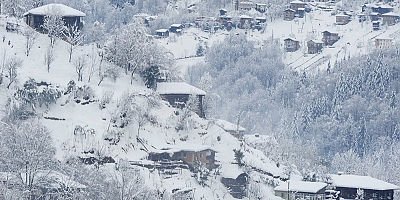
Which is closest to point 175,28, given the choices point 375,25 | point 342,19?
point 342,19

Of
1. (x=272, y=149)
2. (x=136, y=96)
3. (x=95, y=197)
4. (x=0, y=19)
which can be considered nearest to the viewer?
(x=95, y=197)

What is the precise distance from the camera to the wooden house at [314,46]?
5965 inches

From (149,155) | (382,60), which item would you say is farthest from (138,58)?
(382,60)

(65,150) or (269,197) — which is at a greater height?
(65,150)

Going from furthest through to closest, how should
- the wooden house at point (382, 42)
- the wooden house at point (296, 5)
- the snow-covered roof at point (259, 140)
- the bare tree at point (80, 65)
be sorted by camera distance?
the wooden house at point (296, 5), the wooden house at point (382, 42), the snow-covered roof at point (259, 140), the bare tree at point (80, 65)

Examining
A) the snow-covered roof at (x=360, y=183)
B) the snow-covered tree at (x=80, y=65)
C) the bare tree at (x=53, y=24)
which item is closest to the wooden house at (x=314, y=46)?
the bare tree at (x=53, y=24)

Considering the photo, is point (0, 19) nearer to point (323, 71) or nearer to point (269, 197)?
point (269, 197)

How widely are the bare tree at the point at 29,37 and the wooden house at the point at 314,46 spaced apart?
269 feet

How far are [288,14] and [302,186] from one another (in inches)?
3950

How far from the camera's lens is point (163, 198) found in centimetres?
5962

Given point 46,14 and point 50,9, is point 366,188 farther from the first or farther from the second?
point 50,9

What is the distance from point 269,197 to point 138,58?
13.1 metres

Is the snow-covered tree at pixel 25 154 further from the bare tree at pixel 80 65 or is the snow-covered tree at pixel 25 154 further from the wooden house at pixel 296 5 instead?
the wooden house at pixel 296 5

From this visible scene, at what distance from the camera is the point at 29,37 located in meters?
72.3
